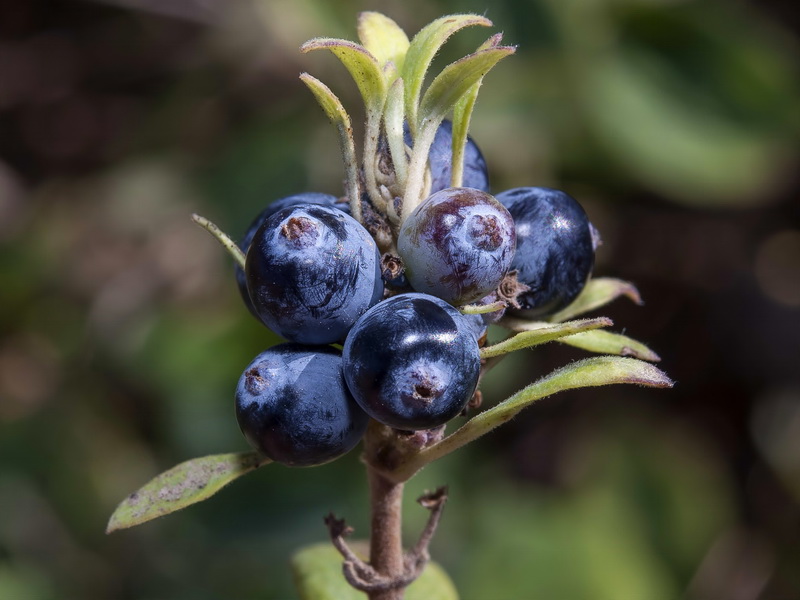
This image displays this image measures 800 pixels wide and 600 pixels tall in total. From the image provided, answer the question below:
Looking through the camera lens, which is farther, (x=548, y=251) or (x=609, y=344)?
(x=609, y=344)

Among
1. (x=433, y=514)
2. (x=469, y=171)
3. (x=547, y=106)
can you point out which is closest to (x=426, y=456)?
(x=433, y=514)

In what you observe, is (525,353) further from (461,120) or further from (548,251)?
(461,120)

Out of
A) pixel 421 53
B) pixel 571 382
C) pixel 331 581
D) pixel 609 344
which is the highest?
pixel 421 53

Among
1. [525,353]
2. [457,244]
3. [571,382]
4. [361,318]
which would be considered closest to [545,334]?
[571,382]

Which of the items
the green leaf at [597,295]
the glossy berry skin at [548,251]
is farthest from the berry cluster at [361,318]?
the green leaf at [597,295]

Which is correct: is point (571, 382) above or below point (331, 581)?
above

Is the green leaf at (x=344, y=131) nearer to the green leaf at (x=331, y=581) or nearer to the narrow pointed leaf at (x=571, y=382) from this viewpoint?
the narrow pointed leaf at (x=571, y=382)

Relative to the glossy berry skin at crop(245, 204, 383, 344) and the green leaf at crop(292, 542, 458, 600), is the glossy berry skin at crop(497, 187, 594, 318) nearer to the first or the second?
the glossy berry skin at crop(245, 204, 383, 344)
